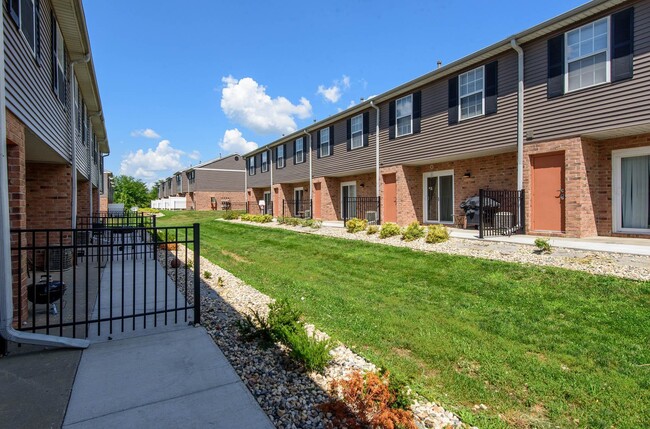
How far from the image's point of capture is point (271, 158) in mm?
25000

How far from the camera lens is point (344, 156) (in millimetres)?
16891

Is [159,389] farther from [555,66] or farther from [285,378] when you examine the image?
[555,66]

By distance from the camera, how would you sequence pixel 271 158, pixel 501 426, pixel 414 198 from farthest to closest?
pixel 271 158 → pixel 414 198 → pixel 501 426

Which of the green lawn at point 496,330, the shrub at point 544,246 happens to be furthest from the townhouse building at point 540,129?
the green lawn at point 496,330

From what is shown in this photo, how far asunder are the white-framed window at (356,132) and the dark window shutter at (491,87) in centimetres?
625

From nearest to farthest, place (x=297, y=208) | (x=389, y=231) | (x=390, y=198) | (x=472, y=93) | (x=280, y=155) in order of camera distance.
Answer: (x=389, y=231) < (x=472, y=93) < (x=390, y=198) < (x=297, y=208) < (x=280, y=155)

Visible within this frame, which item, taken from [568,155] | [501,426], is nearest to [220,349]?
[501,426]

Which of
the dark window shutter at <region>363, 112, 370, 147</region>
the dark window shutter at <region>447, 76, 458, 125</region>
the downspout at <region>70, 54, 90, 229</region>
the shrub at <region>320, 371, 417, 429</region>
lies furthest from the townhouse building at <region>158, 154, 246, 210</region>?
the shrub at <region>320, 371, 417, 429</region>

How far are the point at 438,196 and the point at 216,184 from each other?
31270 millimetres

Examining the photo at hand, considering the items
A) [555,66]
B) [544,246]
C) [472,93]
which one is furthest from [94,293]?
[555,66]

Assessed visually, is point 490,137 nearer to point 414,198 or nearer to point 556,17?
point 556,17

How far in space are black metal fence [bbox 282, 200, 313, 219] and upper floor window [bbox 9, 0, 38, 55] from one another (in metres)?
15.1

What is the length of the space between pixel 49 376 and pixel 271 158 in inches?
896

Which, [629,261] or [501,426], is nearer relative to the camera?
[501,426]
